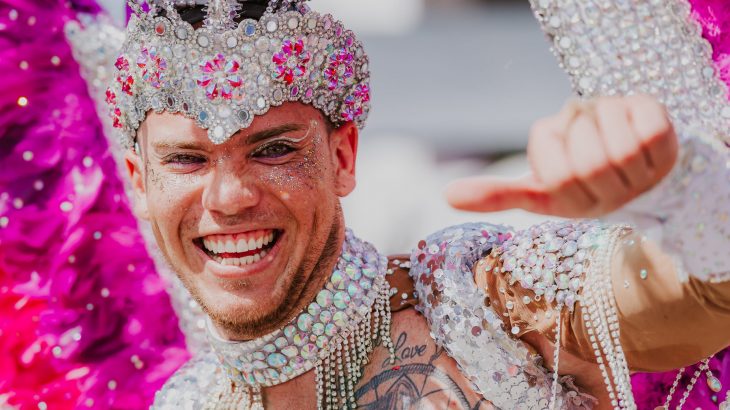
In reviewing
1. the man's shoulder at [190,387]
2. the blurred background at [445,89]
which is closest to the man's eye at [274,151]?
the man's shoulder at [190,387]

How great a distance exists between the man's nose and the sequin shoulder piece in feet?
1.09

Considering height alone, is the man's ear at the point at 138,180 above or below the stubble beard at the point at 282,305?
above

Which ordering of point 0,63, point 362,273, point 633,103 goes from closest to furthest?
point 633,103
point 362,273
point 0,63

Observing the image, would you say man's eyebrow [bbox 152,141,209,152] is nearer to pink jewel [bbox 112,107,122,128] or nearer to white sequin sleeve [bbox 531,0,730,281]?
pink jewel [bbox 112,107,122,128]

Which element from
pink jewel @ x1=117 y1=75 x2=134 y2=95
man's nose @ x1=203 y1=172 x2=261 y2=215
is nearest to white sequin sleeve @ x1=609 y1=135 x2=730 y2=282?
man's nose @ x1=203 y1=172 x2=261 y2=215

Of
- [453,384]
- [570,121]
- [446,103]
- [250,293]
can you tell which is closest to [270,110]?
[250,293]

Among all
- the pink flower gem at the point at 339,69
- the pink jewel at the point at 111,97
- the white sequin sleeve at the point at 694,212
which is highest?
the pink jewel at the point at 111,97

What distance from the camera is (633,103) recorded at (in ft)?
3.53

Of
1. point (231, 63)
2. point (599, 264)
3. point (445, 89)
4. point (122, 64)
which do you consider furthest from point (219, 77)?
point (445, 89)

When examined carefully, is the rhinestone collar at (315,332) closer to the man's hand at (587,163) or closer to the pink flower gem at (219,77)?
the pink flower gem at (219,77)

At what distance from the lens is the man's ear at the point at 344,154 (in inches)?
70.9

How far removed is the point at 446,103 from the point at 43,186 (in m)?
2.90

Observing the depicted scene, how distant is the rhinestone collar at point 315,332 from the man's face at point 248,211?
0.07 ft

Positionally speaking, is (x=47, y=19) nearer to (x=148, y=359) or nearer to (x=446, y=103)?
(x=148, y=359)
